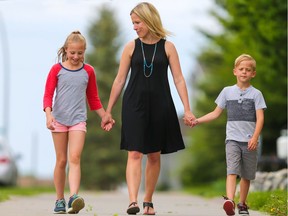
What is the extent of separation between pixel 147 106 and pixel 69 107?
30.9 inches

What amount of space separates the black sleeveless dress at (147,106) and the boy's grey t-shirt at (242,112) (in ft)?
1.96

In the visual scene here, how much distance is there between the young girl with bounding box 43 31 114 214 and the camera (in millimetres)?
10531

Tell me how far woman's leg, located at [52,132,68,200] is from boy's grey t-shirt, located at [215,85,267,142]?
166 centimetres

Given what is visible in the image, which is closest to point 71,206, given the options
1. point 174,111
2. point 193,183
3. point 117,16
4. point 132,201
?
point 132,201

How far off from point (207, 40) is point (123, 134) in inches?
1166

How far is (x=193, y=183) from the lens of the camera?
44.1 meters

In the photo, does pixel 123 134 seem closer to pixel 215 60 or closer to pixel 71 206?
pixel 71 206

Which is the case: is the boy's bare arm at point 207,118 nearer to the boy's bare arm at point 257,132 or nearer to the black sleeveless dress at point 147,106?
the black sleeveless dress at point 147,106

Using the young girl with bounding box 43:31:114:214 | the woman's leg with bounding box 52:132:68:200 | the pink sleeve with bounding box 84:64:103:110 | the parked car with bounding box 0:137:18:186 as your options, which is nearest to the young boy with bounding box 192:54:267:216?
the pink sleeve with bounding box 84:64:103:110

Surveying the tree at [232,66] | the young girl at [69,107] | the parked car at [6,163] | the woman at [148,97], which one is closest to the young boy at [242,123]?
the woman at [148,97]

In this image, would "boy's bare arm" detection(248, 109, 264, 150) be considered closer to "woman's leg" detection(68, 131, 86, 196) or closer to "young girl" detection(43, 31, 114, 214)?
"young girl" detection(43, 31, 114, 214)

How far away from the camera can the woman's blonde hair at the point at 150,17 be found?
10289mm

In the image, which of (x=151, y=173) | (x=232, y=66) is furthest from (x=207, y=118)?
(x=232, y=66)

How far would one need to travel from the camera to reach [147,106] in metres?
10.5
